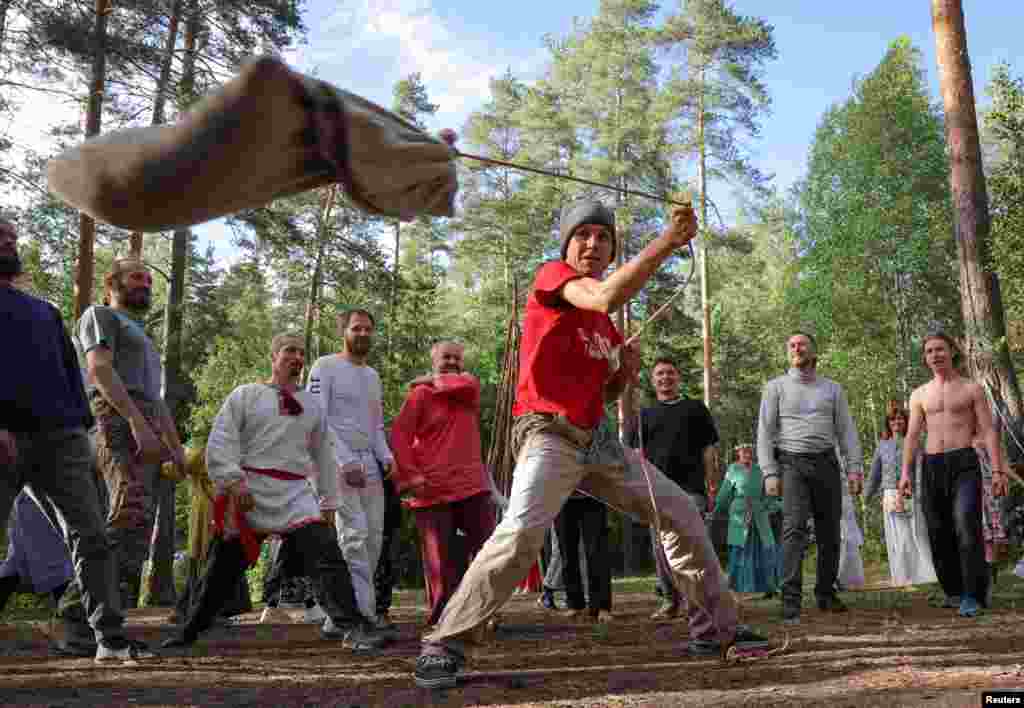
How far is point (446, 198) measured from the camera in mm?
3584

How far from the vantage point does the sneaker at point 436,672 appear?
4.47 meters

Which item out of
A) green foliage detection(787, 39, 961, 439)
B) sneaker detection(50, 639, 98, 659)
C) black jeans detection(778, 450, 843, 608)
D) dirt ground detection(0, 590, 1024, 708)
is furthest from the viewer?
green foliage detection(787, 39, 961, 439)

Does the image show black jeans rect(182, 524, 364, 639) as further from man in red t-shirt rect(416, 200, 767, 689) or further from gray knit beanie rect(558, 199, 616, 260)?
gray knit beanie rect(558, 199, 616, 260)

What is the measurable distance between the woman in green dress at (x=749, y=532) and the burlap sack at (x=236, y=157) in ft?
31.8

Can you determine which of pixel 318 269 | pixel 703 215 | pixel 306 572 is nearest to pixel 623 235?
pixel 703 215

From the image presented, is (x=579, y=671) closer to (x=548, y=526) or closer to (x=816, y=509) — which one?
(x=548, y=526)

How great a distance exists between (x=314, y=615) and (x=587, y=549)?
2.49 metres

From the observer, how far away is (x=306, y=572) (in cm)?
613

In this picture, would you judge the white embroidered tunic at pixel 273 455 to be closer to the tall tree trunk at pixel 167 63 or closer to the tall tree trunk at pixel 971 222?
the tall tree trunk at pixel 167 63

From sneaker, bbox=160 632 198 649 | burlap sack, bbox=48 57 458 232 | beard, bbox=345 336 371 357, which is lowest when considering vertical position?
sneaker, bbox=160 632 198 649

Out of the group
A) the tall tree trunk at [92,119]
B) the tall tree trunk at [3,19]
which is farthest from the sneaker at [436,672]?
the tall tree trunk at [3,19]

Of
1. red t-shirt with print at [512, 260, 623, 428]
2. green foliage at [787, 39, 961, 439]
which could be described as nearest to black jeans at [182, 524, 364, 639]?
red t-shirt with print at [512, 260, 623, 428]

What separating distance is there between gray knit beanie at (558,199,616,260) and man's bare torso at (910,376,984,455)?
13.0ft

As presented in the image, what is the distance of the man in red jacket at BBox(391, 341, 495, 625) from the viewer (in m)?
6.71
